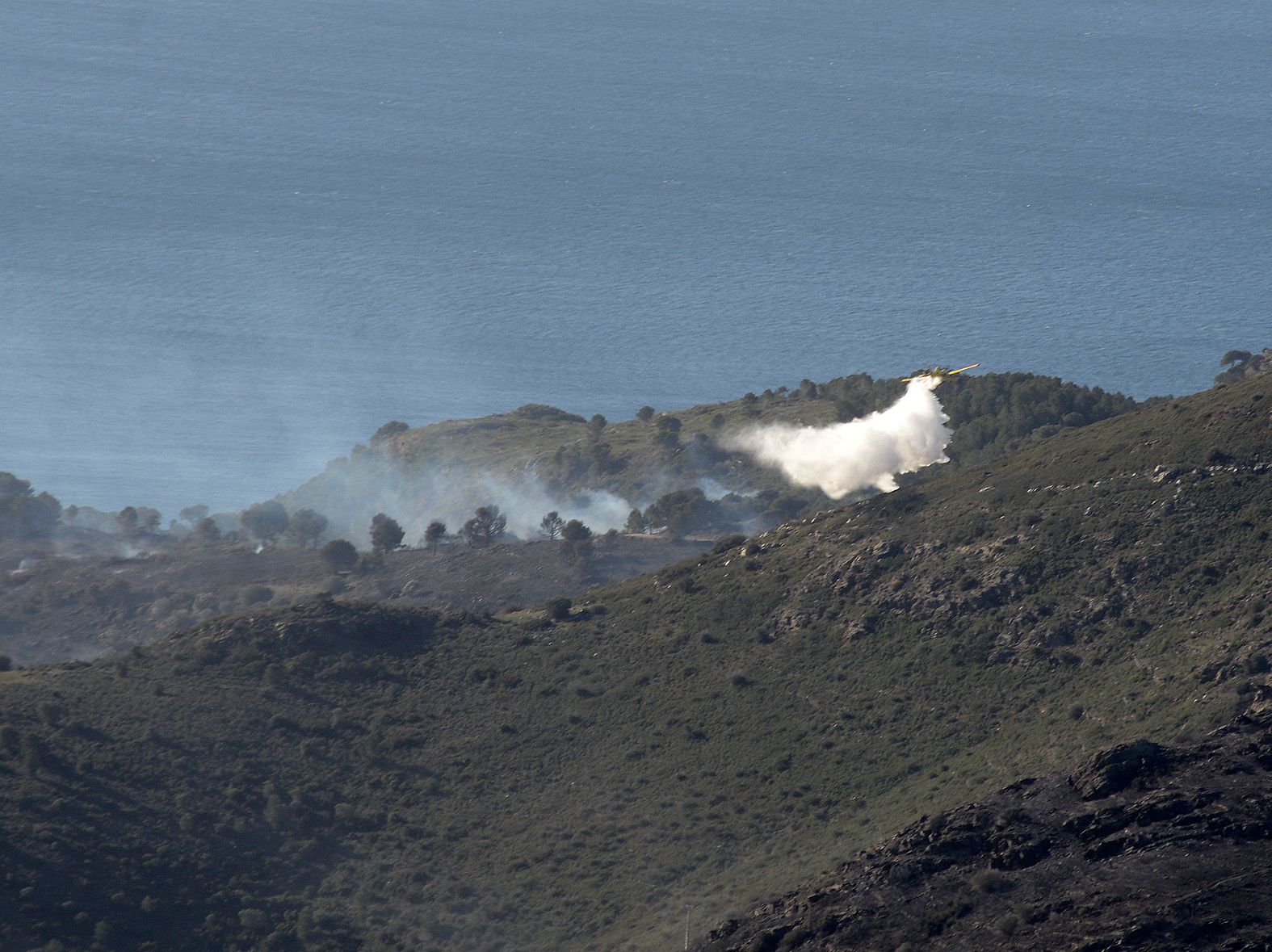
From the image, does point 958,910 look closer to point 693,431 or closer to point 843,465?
point 843,465

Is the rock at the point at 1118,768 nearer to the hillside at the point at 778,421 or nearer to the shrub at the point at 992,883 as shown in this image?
the shrub at the point at 992,883

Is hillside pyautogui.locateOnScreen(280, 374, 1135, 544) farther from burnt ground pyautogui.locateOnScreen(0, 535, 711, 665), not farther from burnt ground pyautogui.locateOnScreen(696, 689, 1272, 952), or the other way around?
burnt ground pyautogui.locateOnScreen(696, 689, 1272, 952)

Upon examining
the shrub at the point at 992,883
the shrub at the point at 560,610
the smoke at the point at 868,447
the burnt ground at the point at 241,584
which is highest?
the smoke at the point at 868,447

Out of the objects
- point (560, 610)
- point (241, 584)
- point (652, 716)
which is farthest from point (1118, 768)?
point (241, 584)

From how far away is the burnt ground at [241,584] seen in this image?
163 m

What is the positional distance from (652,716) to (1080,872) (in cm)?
4381

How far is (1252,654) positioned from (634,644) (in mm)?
40614

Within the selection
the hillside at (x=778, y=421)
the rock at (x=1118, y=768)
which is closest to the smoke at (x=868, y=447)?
the hillside at (x=778, y=421)

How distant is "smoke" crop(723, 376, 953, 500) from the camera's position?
169500 millimetres

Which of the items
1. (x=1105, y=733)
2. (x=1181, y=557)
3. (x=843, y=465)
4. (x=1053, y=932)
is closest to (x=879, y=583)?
(x=1181, y=557)

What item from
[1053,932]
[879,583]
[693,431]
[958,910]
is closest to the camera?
[1053,932]

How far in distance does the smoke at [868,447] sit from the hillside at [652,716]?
45608mm

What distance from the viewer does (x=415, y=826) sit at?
95500 millimetres

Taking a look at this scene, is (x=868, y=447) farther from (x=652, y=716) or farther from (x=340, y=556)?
(x=652, y=716)
